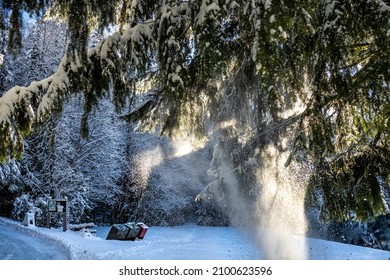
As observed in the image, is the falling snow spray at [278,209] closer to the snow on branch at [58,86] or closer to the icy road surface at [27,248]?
the snow on branch at [58,86]

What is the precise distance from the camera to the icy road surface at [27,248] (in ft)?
21.1

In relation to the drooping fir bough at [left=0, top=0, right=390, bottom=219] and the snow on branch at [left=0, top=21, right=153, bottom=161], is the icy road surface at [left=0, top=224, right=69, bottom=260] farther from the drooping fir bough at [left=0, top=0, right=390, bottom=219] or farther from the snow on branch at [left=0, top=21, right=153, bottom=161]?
the drooping fir bough at [left=0, top=0, right=390, bottom=219]

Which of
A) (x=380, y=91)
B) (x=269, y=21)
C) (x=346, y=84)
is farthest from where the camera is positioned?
(x=380, y=91)

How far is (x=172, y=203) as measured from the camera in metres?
17.4

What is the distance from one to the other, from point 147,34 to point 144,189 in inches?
578

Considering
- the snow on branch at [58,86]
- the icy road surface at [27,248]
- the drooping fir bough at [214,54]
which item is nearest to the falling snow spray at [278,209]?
the drooping fir bough at [214,54]

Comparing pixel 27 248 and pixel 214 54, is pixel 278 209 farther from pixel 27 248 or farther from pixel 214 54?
pixel 27 248

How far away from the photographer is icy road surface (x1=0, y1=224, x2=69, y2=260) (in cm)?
642

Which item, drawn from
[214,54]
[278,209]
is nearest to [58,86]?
[214,54]

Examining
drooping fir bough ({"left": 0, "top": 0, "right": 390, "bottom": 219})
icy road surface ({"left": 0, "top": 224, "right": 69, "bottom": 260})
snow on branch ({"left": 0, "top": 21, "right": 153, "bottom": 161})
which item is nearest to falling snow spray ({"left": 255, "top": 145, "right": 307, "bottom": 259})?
drooping fir bough ({"left": 0, "top": 0, "right": 390, "bottom": 219})
